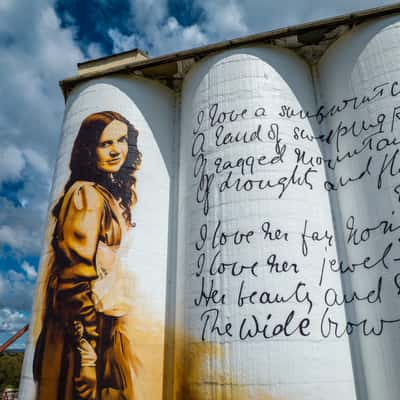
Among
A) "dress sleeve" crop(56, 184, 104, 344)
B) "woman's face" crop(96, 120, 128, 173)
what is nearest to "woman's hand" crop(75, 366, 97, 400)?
"dress sleeve" crop(56, 184, 104, 344)

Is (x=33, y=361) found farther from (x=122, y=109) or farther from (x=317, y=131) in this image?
(x=317, y=131)

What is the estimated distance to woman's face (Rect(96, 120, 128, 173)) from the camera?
339 inches

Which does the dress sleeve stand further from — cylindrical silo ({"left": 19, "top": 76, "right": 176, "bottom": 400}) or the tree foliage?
the tree foliage

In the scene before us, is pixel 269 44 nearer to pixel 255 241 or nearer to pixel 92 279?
pixel 255 241

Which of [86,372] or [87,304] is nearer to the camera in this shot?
[86,372]

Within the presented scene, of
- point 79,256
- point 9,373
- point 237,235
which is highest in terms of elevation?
point 237,235

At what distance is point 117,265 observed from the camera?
25.5ft

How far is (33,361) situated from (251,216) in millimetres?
5549

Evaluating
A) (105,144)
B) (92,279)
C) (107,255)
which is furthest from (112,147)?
(92,279)

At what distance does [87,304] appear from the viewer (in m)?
7.38

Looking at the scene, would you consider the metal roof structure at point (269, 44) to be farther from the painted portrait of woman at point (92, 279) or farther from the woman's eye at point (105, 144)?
the woman's eye at point (105, 144)

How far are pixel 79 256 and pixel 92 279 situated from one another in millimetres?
622

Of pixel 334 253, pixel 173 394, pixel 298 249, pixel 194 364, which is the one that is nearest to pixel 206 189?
pixel 298 249

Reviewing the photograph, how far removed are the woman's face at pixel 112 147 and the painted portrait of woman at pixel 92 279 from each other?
1.0 inches
